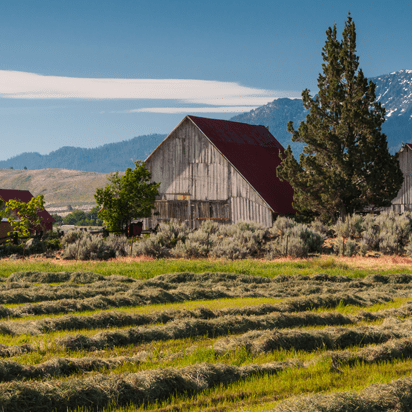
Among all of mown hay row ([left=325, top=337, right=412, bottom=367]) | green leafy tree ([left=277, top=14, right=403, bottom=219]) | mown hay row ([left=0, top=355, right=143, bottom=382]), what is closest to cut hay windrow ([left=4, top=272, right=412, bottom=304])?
mown hay row ([left=325, top=337, right=412, bottom=367])

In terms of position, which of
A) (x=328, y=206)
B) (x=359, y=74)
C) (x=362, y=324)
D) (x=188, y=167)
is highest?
(x=359, y=74)

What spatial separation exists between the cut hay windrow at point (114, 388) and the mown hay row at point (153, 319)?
3326mm

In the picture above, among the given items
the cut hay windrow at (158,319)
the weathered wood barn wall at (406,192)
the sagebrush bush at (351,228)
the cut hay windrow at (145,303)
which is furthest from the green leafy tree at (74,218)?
the cut hay windrow at (158,319)

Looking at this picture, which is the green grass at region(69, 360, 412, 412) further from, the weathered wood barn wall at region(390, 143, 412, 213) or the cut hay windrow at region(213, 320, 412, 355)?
the weathered wood barn wall at region(390, 143, 412, 213)

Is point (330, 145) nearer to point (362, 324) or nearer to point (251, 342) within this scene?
point (362, 324)

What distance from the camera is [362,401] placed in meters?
6.42

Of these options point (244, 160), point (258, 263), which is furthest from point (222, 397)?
point (244, 160)

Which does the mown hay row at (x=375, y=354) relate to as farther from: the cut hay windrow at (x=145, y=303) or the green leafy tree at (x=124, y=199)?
the green leafy tree at (x=124, y=199)

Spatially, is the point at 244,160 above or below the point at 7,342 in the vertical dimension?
above

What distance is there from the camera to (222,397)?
23.0ft

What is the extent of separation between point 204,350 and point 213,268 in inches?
519

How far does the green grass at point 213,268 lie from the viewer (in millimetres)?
20984

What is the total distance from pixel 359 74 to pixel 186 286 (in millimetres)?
21569

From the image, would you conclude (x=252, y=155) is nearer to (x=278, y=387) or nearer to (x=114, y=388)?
(x=278, y=387)
